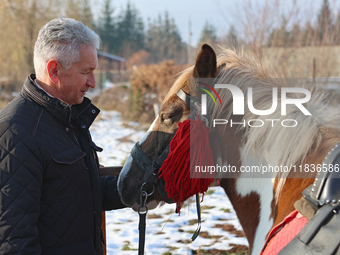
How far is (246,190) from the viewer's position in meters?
1.68

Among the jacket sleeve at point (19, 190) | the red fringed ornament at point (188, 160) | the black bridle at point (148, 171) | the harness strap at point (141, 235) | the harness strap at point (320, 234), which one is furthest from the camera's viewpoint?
the harness strap at point (141, 235)

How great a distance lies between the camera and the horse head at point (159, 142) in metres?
1.78

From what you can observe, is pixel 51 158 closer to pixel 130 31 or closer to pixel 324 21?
pixel 324 21

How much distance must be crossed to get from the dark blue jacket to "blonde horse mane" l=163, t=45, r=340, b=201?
705 mm

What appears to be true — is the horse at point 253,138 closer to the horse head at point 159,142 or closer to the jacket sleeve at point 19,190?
the horse head at point 159,142

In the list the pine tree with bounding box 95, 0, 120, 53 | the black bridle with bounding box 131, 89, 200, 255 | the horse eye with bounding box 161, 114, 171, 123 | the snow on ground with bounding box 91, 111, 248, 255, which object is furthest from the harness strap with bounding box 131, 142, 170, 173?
the pine tree with bounding box 95, 0, 120, 53

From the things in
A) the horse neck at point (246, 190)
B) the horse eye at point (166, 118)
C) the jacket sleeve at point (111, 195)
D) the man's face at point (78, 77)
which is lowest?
the jacket sleeve at point (111, 195)

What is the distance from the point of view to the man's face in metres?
1.57

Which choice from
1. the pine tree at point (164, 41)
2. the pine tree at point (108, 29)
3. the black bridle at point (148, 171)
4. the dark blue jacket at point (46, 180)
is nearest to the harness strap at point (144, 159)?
the black bridle at point (148, 171)

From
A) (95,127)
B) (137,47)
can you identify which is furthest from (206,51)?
(137,47)

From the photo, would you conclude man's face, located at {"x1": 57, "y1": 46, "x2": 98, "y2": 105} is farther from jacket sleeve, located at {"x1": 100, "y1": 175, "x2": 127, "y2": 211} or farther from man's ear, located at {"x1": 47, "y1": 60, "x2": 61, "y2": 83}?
jacket sleeve, located at {"x1": 100, "y1": 175, "x2": 127, "y2": 211}

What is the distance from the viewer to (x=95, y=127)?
12.0 metres

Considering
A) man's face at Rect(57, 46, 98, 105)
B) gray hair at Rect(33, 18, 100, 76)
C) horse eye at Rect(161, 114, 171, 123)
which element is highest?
gray hair at Rect(33, 18, 100, 76)

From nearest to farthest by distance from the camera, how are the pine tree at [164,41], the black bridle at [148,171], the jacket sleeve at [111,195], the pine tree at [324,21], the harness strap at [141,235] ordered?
the black bridle at [148,171] → the harness strap at [141,235] → the jacket sleeve at [111,195] → the pine tree at [324,21] → the pine tree at [164,41]
